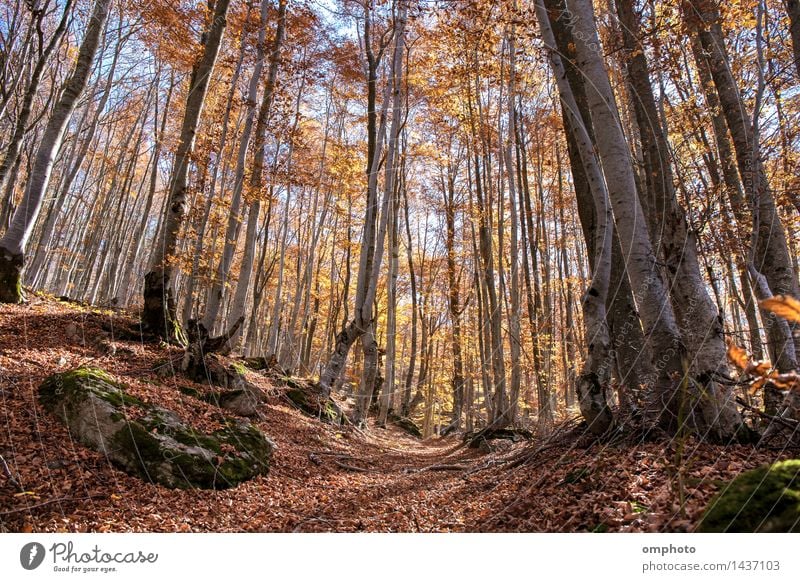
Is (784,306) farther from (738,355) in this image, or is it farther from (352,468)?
(352,468)

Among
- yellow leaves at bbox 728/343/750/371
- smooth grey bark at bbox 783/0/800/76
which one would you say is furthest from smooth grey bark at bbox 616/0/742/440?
smooth grey bark at bbox 783/0/800/76

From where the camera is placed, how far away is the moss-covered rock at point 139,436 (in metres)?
3.17

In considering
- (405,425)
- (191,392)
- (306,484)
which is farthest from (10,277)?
(405,425)

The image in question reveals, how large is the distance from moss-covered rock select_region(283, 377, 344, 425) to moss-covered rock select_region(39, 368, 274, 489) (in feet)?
11.9

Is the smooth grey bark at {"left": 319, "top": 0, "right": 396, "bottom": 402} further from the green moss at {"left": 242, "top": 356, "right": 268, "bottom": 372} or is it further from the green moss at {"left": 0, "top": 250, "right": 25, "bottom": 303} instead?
the green moss at {"left": 0, "top": 250, "right": 25, "bottom": 303}

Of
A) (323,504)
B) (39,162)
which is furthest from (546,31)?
(39,162)

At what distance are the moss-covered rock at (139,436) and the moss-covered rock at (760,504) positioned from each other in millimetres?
3428

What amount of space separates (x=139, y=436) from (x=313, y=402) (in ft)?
15.2

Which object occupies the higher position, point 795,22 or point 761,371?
point 795,22

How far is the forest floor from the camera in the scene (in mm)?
2170

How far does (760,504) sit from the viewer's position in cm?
153

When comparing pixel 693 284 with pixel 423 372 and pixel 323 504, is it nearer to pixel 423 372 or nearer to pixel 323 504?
pixel 323 504

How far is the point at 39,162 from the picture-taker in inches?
198

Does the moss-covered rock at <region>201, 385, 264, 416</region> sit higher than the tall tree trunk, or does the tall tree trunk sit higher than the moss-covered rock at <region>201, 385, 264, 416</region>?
the tall tree trunk
